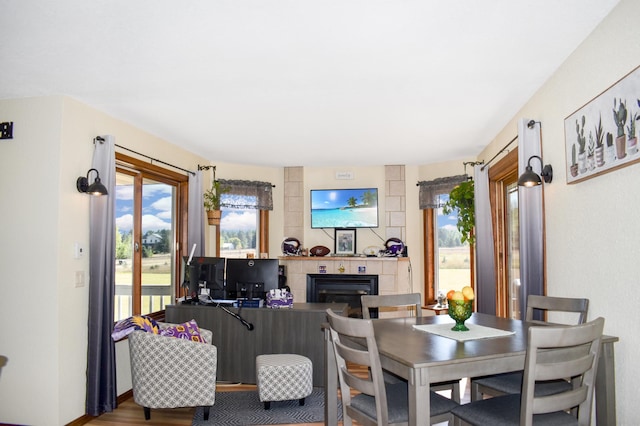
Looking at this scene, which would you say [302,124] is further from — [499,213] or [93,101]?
[499,213]

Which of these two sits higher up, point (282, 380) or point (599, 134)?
point (599, 134)

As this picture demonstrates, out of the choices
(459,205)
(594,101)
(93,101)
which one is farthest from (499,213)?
(93,101)

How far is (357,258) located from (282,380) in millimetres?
2844

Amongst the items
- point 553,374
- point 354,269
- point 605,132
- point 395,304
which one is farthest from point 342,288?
point 553,374

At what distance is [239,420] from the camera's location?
3.58 m

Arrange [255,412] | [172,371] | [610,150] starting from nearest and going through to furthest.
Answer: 1. [610,150]
2. [172,371]
3. [255,412]

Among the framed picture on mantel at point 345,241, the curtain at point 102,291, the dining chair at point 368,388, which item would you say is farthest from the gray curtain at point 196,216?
the dining chair at point 368,388

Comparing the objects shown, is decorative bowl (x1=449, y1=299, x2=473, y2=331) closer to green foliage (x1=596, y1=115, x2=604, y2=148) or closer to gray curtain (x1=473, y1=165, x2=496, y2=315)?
green foliage (x1=596, y1=115, x2=604, y2=148)

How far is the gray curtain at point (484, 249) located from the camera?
189 inches

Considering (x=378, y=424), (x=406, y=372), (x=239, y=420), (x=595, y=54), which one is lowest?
(x=239, y=420)

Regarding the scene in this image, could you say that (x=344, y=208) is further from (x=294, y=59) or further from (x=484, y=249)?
(x=294, y=59)

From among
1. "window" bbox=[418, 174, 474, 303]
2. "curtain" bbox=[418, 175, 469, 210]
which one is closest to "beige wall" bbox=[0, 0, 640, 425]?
"curtain" bbox=[418, 175, 469, 210]

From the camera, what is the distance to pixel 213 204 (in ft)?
19.8

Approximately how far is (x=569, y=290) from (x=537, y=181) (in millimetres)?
720
